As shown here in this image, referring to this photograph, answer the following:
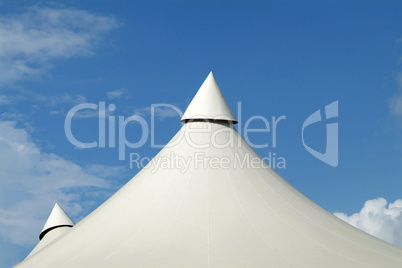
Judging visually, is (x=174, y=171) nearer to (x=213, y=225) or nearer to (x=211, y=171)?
(x=211, y=171)

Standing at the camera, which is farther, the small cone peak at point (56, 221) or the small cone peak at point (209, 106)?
the small cone peak at point (56, 221)

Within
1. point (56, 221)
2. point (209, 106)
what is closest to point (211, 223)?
point (209, 106)

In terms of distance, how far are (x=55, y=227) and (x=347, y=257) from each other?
38.5 feet

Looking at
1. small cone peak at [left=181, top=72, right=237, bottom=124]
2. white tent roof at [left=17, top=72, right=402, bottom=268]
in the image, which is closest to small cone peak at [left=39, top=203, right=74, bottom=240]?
white tent roof at [left=17, top=72, right=402, bottom=268]

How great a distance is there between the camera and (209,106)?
588 inches

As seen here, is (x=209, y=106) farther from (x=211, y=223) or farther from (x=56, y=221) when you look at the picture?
(x=56, y=221)

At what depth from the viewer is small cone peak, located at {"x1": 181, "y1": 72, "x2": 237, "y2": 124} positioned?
585 inches

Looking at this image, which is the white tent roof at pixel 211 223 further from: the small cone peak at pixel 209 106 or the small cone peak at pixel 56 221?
the small cone peak at pixel 56 221

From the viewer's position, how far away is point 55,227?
831 inches

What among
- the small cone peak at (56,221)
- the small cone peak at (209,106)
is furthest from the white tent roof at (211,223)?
the small cone peak at (56,221)

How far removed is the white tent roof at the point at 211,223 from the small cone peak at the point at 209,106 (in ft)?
0.59

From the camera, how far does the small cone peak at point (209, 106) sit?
14.9 meters

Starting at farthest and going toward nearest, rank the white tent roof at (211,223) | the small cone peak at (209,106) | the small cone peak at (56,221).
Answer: the small cone peak at (56,221) → the small cone peak at (209,106) → the white tent roof at (211,223)

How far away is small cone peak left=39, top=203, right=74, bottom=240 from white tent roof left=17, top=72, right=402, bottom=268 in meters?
6.72
